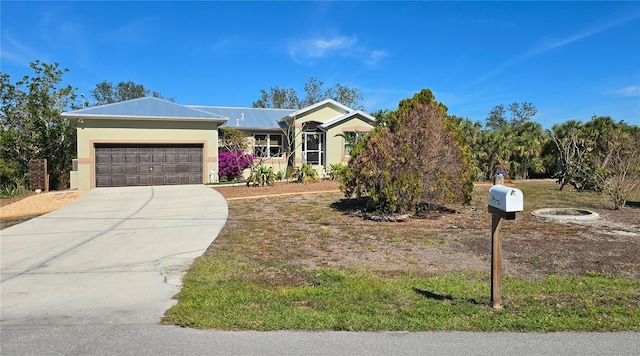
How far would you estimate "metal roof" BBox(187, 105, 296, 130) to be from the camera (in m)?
25.2

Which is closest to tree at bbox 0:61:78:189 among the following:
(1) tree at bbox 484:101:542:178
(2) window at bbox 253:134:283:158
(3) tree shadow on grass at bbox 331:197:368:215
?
(2) window at bbox 253:134:283:158

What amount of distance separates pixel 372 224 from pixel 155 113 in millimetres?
14982

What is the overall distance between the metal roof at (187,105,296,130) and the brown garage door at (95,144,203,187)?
4.72m

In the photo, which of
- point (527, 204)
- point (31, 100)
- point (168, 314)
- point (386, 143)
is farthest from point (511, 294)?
point (31, 100)

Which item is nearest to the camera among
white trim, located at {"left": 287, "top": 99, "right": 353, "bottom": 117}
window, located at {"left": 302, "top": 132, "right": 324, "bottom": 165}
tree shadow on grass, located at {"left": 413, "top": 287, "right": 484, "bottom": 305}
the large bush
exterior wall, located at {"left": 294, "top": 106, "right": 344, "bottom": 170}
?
tree shadow on grass, located at {"left": 413, "top": 287, "right": 484, "bottom": 305}

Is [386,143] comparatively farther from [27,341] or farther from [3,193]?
[3,193]

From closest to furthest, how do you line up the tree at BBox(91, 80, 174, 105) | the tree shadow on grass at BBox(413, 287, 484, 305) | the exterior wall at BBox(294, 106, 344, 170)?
1. the tree shadow on grass at BBox(413, 287, 484, 305)
2. the exterior wall at BBox(294, 106, 344, 170)
3. the tree at BBox(91, 80, 174, 105)

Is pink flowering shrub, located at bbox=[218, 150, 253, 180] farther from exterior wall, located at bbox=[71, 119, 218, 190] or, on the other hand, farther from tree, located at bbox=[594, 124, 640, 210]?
tree, located at bbox=[594, 124, 640, 210]

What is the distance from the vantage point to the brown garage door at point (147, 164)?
64.1 feet

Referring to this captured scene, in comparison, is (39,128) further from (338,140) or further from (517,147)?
(517,147)

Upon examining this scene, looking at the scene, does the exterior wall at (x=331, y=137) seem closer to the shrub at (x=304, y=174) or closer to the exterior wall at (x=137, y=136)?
the shrub at (x=304, y=174)

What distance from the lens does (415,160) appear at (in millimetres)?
10234

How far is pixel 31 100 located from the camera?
Answer: 21.9 metres

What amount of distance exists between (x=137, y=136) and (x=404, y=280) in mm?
17944
